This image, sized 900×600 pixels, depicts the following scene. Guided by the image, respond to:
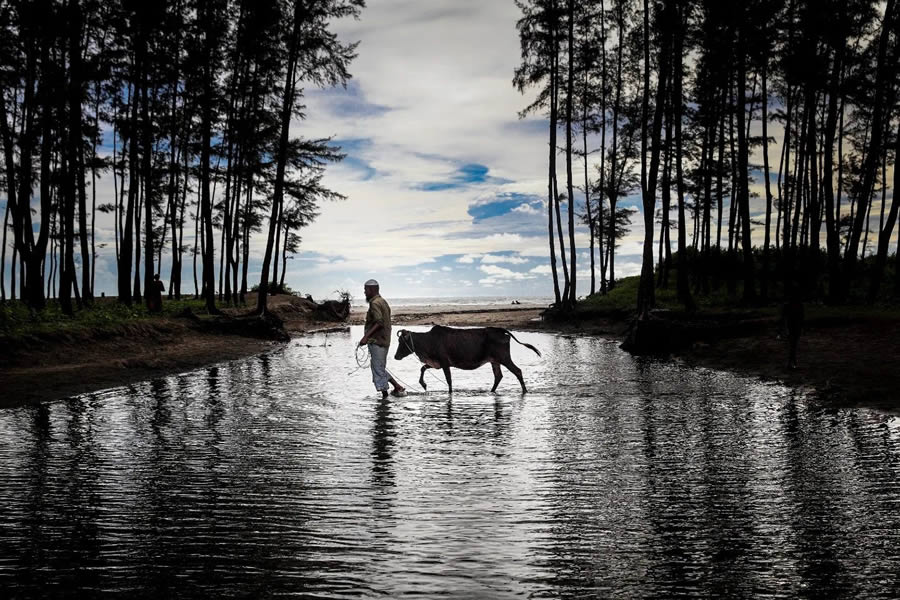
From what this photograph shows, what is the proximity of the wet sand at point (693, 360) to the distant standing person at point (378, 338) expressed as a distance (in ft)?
18.0

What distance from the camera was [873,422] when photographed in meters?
8.76

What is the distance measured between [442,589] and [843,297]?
25.4 meters

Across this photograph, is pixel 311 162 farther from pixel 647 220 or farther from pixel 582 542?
pixel 582 542

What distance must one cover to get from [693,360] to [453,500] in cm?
1452

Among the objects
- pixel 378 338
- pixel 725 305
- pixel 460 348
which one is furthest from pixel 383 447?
pixel 725 305

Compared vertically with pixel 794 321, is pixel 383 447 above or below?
below

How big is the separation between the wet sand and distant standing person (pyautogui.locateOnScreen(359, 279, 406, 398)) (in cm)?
548

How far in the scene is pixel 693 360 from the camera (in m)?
18.5

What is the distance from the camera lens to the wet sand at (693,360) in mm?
11859

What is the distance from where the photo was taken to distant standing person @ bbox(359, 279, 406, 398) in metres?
12.8

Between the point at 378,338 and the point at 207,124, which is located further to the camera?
the point at 207,124

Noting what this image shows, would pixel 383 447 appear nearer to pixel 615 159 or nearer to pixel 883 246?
pixel 883 246

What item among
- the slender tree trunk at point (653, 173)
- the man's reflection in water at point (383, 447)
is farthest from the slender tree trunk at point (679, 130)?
the man's reflection in water at point (383, 447)

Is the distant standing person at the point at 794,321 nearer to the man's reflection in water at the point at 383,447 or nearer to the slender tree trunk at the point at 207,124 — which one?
the man's reflection in water at the point at 383,447
